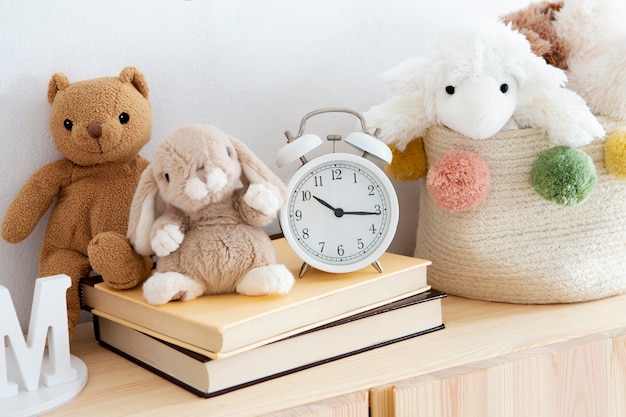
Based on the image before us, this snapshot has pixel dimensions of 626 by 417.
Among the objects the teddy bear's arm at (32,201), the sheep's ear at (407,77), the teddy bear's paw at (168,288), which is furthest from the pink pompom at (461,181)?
the teddy bear's arm at (32,201)

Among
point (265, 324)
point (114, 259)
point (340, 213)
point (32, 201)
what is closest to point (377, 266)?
point (340, 213)

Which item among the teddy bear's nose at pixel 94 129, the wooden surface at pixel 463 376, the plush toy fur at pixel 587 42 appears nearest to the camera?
the wooden surface at pixel 463 376

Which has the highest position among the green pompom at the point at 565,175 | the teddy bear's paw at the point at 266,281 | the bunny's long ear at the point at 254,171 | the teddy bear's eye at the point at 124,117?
the teddy bear's eye at the point at 124,117

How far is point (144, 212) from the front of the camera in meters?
0.79

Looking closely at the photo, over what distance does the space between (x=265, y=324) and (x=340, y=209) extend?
180 millimetres

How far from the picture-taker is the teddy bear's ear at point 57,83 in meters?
0.87

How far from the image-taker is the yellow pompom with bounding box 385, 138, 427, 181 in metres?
1.01

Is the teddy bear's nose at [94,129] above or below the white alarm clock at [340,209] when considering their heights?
above

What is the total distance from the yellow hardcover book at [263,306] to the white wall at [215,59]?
0.65 ft

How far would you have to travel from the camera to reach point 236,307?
0.76 metres

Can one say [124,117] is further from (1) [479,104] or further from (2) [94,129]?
(1) [479,104]

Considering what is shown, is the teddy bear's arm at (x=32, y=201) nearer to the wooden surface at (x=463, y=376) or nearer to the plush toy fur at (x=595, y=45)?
the wooden surface at (x=463, y=376)

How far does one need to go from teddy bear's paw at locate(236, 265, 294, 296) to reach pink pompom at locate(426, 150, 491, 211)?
0.84 feet

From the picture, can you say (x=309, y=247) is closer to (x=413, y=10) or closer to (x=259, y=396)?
(x=259, y=396)
